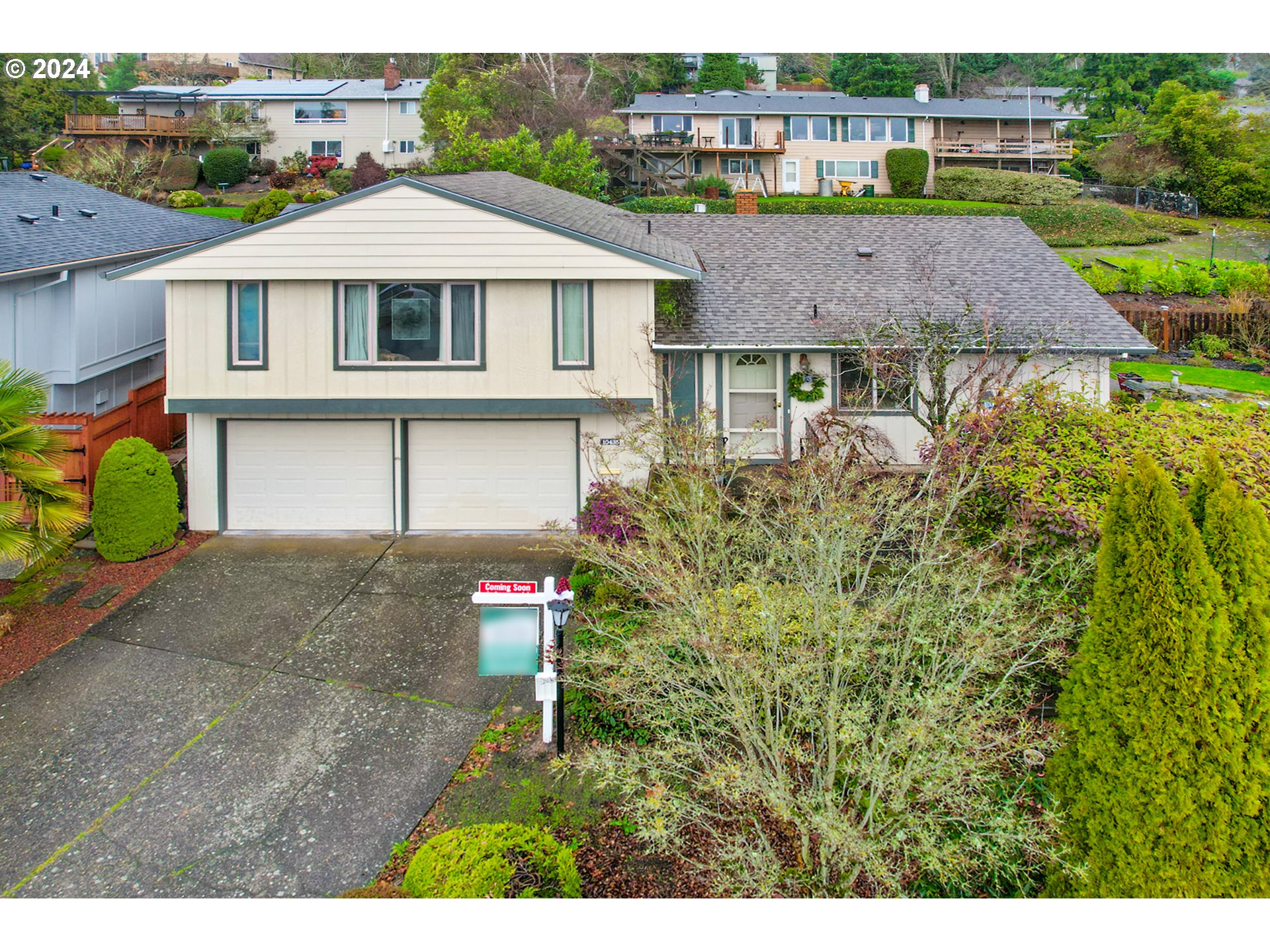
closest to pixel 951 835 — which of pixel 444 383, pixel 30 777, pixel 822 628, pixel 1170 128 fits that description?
pixel 822 628

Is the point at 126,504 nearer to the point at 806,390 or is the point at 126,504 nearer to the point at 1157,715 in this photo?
the point at 806,390

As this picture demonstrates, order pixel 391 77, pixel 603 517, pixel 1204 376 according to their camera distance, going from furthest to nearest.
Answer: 1. pixel 391 77
2. pixel 1204 376
3. pixel 603 517

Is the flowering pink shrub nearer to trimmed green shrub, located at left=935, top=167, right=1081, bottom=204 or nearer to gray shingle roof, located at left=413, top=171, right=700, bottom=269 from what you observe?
gray shingle roof, located at left=413, top=171, right=700, bottom=269

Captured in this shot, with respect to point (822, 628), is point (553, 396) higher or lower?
higher

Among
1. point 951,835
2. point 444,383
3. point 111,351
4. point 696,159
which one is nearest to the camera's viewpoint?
point 951,835

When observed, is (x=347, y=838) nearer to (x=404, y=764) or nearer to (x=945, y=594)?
(x=404, y=764)

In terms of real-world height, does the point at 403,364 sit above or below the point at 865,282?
below

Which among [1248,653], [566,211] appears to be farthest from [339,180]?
[1248,653]

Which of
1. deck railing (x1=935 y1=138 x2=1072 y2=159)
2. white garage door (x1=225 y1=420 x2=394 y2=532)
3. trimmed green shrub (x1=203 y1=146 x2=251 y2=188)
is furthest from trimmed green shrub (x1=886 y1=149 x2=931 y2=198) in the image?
white garage door (x1=225 y1=420 x2=394 y2=532)
